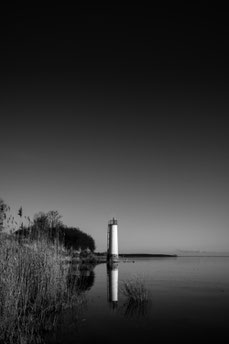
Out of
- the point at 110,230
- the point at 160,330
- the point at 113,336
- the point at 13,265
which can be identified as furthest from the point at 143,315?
the point at 110,230

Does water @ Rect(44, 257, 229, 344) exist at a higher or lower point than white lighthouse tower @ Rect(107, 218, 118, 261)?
lower

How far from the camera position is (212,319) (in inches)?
484

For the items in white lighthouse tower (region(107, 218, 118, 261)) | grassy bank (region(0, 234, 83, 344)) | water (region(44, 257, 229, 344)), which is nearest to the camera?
grassy bank (region(0, 234, 83, 344))

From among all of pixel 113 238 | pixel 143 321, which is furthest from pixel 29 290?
pixel 113 238

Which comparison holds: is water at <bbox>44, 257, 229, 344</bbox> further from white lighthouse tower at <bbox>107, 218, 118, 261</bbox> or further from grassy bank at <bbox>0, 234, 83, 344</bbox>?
white lighthouse tower at <bbox>107, 218, 118, 261</bbox>

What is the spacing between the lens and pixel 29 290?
1204 cm

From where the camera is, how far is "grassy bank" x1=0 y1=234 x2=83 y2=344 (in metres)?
8.53

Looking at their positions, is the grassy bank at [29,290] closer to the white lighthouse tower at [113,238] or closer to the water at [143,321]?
the water at [143,321]

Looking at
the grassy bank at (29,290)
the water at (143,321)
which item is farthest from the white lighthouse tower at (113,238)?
the grassy bank at (29,290)

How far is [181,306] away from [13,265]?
8545 millimetres

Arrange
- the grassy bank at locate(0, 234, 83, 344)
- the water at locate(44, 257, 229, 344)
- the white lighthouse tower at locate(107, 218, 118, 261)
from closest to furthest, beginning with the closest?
the grassy bank at locate(0, 234, 83, 344) → the water at locate(44, 257, 229, 344) → the white lighthouse tower at locate(107, 218, 118, 261)

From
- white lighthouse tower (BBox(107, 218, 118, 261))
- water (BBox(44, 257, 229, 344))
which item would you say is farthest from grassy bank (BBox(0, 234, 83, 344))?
white lighthouse tower (BBox(107, 218, 118, 261))

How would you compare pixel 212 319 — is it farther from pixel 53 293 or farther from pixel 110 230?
pixel 110 230

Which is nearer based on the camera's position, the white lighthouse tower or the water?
the water
